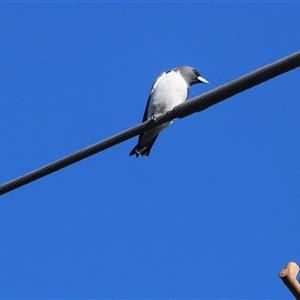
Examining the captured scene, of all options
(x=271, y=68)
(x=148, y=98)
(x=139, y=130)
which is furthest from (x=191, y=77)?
(x=271, y=68)

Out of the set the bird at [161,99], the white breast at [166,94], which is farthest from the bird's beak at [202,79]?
the white breast at [166,94]

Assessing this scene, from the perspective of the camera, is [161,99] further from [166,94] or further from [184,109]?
[184,109]

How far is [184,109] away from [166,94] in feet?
12.4

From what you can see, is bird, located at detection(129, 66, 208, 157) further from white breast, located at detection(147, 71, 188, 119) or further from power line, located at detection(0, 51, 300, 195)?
power line, located at detection(0, 51, 300, 195)

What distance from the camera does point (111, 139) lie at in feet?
17.7

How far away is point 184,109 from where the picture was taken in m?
5.37

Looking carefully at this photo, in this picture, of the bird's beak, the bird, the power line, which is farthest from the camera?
the bird's beak

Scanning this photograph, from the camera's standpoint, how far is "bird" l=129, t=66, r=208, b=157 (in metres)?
8.98

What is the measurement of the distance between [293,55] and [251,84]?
319mm

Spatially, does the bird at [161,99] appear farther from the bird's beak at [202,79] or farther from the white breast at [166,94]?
the bird's beak at [202,79]

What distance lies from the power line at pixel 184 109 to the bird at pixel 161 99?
3.20 meters

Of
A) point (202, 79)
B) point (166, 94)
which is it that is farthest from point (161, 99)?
point (202, 79)

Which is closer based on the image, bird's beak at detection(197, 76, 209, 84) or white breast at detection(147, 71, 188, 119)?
white breast at detection(147, 71, 188, 119)

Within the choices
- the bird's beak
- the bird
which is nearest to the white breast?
the bird
